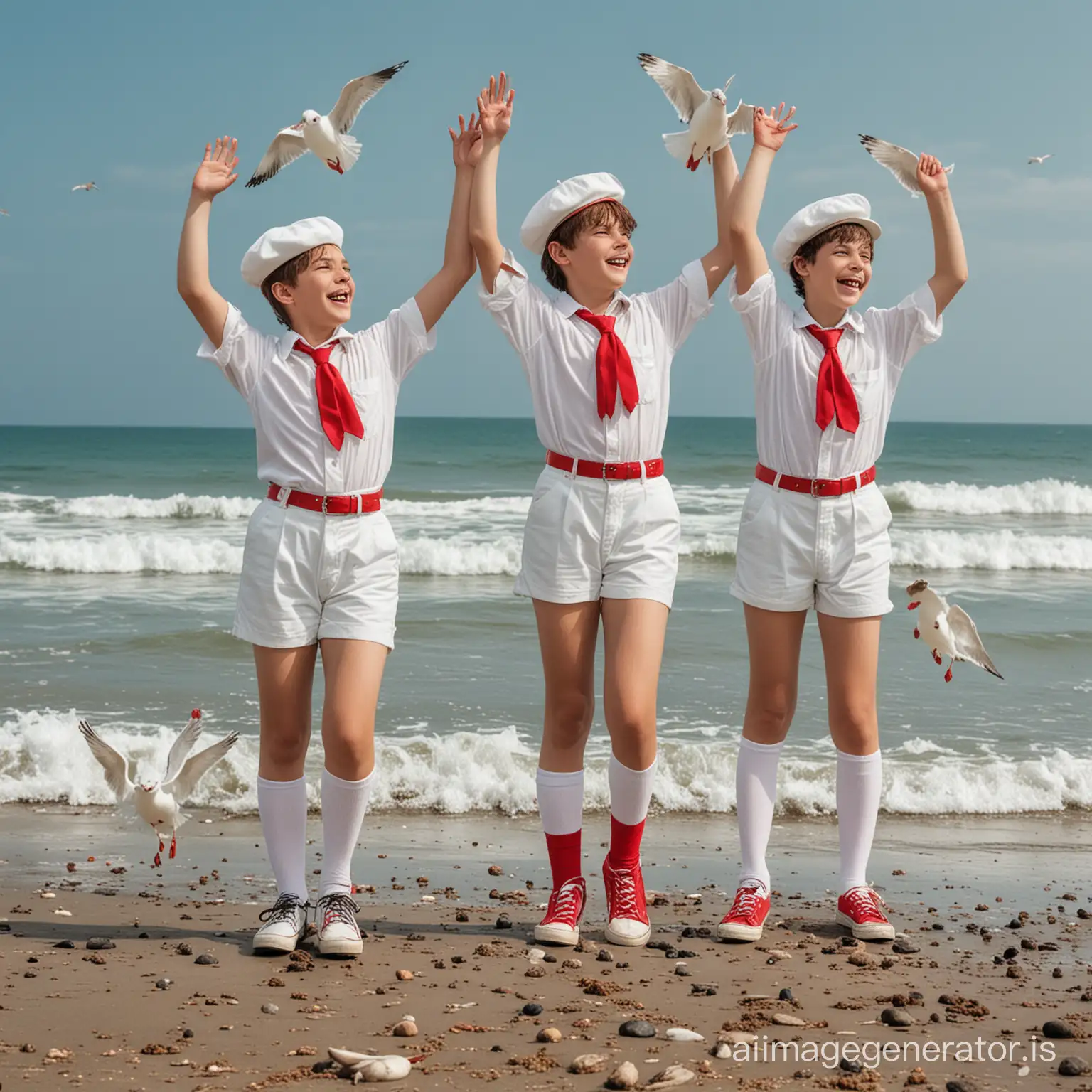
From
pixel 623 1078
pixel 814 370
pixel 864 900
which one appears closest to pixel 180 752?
pixel 623 1078

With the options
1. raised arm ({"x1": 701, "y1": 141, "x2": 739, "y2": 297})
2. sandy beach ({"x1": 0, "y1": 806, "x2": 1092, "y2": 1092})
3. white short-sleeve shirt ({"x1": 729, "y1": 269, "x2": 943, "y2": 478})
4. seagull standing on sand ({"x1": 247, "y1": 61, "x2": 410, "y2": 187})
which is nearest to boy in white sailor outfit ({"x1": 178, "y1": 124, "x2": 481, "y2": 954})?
seagull standing on sand ({"x1": 247, "y1": 61, "x2": 410, "y2": 187})

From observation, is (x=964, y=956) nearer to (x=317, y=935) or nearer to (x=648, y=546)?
(x=648, y=546)

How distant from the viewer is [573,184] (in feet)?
13.3

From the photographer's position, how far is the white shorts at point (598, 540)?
154 inches

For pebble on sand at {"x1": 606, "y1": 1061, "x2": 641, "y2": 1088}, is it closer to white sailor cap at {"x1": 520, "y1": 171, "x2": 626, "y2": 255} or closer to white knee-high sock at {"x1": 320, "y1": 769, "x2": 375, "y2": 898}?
white knee-high sock at {"x1": 320, "y1": 769, "x2": 375, "y2": 898}

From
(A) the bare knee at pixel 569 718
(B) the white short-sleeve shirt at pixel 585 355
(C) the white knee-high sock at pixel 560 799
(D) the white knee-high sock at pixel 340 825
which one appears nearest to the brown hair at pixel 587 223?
(B) the white short-sleeve shirt at pixel 585 355

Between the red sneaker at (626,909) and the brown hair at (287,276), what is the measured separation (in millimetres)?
1935

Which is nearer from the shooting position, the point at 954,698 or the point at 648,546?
the point at 648,546

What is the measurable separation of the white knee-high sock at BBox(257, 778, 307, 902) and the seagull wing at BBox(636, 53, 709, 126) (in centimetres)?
Result: 232

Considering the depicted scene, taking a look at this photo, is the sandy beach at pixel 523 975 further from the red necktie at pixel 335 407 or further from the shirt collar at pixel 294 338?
the shirt collar at pixel 294 338

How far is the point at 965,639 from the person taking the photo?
14.5ft

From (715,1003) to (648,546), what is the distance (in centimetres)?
127

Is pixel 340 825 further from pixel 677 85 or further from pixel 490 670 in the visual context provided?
pixel 490 670

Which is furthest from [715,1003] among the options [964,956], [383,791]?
[383,791]
